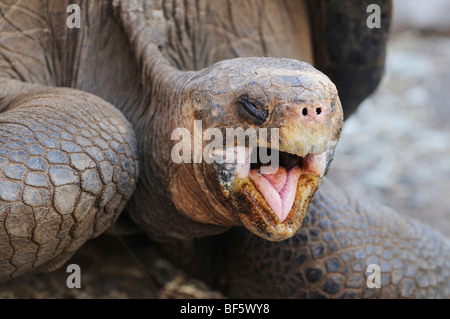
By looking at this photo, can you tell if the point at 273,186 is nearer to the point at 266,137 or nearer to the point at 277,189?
the point at 277,189

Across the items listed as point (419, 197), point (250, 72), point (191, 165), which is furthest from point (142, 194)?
point (419, 197)

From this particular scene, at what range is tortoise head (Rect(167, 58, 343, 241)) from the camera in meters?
1.51

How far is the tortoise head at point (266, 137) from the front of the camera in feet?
4.97

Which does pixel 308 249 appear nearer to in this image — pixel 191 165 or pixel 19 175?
pixel 191 165

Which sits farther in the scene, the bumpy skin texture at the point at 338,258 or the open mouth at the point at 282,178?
the bumpy skin texture at the point at 338,258

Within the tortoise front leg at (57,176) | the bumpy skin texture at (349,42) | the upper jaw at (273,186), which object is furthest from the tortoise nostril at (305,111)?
the bumpy skin texture at (349,42)

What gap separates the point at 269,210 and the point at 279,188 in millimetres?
63

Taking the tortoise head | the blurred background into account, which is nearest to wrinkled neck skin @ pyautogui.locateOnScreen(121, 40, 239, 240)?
the tortoise head

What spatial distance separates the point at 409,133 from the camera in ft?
15.6

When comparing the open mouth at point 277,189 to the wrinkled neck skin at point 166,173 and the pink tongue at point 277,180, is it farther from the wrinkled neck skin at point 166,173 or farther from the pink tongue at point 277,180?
the wrinkled neck skin at point 166,173

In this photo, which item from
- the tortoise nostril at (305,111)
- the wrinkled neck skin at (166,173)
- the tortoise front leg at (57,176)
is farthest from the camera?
the wrinkled neck skin at (166,173)

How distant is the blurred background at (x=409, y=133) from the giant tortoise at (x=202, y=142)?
104 centimetres

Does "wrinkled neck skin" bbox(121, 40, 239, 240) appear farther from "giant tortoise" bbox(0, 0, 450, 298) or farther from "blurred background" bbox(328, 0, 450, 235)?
"blurred background" bbox(328, 0, 450, 235)

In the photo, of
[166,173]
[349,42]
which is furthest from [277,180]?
[349,42]
